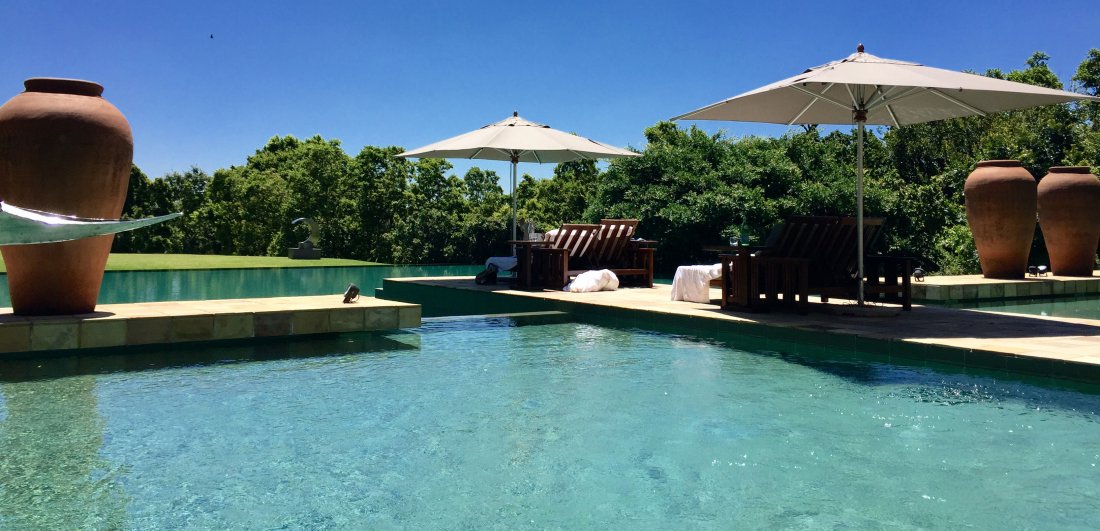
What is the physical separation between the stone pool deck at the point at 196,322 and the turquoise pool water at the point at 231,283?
4.95 metres

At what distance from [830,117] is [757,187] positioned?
7723 millimetres

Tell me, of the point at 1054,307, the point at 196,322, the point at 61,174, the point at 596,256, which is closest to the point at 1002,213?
the point at 1054,307

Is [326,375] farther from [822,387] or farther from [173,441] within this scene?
[822,387]

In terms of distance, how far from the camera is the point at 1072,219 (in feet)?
41.3

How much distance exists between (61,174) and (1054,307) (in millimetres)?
10871

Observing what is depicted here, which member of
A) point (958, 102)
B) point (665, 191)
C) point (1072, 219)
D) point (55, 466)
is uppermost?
point (665, 191)

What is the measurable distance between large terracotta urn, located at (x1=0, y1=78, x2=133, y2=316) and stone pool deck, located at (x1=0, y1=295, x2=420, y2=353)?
30 cm

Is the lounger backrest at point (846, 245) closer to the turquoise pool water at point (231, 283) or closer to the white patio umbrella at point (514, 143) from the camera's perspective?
the white patio umbrella at point (514, 143)

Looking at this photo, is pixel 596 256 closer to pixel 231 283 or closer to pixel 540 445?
pixel 540 445

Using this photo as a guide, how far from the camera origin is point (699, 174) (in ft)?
58.2

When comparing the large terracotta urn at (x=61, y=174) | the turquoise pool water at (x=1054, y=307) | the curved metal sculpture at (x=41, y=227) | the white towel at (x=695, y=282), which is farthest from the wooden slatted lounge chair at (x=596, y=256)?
the curved metal sculpture at (x=41, y=227)

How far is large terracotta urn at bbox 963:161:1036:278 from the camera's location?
461 inches

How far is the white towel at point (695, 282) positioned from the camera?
8898 millimetres

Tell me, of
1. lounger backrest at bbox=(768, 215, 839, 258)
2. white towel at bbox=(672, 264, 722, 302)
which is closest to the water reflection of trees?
lounger backrest at bbox=(768, 215, 839, 258)
